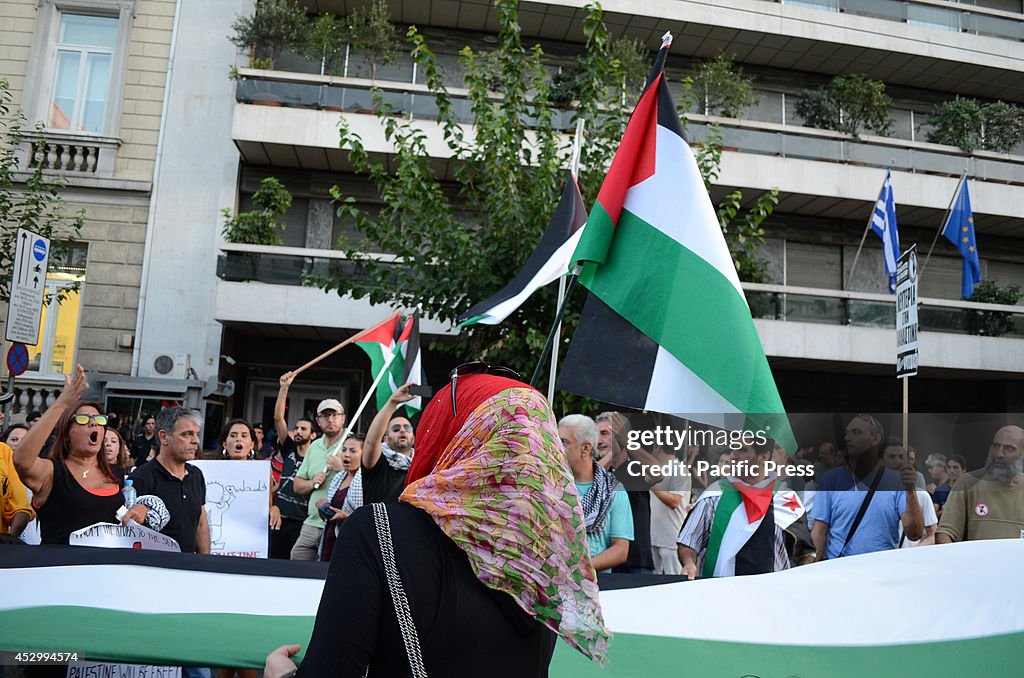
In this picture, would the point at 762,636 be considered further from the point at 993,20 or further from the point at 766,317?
the point at 993,20

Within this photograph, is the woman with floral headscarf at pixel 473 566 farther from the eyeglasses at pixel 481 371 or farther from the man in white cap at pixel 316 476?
the man in white cap at pixel 316 476

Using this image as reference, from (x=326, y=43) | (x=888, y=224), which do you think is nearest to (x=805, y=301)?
(x=888, y=224)

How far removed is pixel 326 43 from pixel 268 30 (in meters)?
1.09

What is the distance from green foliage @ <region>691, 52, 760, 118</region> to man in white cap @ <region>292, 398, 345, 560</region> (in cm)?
1306

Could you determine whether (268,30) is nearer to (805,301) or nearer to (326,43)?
(326,43)

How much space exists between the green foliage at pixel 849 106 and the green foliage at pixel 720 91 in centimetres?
164

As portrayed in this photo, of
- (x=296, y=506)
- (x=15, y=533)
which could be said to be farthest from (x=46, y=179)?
(x=15, y=533)

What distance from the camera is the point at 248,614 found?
150 inches

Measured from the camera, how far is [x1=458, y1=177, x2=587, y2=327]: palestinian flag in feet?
17.7

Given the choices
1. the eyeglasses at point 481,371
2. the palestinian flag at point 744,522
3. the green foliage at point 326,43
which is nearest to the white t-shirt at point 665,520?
the palestinian flag at point 744,522

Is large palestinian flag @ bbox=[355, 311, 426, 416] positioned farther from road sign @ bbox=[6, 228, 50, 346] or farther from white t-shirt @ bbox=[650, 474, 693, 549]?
white t-shirt @ bbox=[650, 474, 693, 549]

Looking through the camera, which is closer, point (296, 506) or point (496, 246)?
point (296, 506)

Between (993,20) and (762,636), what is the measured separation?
73.0ft

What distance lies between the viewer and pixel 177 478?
17.2 ft
